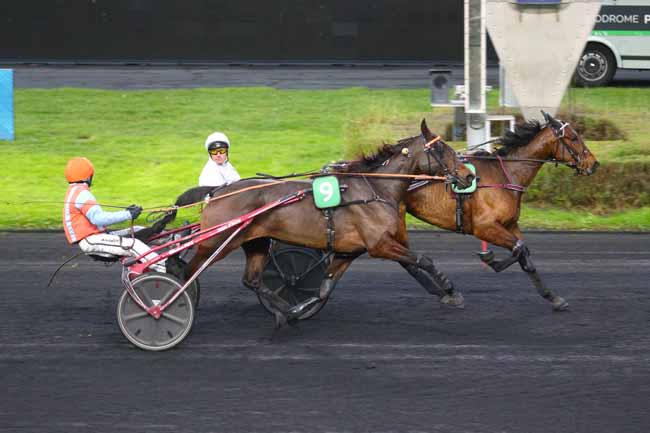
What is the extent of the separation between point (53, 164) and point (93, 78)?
23.9 feet

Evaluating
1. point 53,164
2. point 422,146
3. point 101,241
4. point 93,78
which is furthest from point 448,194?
point 93,78

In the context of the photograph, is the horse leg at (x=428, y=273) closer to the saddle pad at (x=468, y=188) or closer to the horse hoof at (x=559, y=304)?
the saddle pad at (x=468, y=188)

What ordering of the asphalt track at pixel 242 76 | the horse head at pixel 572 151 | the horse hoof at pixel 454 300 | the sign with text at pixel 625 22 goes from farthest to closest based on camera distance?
the asphalt track at pixel 242 76, the sign with text at pixel 625 22, the horse head at pixel 572 151, the horse hoof at pixel 454 300

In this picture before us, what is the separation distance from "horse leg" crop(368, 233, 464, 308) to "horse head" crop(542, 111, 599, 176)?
1653 millimetres

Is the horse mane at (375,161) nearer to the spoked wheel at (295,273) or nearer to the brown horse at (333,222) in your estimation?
the brown horse at (333,222)

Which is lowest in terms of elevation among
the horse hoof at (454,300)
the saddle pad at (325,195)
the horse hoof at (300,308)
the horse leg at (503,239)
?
the horse hoof at (454,300)

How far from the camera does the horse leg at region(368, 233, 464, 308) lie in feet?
26.2

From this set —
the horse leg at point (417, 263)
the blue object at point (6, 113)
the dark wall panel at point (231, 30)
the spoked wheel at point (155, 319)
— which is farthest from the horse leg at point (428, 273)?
the dark wall panel at point (231, 30)

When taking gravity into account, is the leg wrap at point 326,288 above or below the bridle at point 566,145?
below

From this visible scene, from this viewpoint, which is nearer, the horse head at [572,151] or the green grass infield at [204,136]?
the horse head at [572,151]

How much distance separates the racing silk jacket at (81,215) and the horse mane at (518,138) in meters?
3.52

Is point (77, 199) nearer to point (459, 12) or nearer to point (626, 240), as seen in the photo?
point (626, 240)

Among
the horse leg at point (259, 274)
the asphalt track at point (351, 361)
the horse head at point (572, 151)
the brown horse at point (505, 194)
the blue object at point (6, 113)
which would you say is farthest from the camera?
the blue object at point (6, 113)

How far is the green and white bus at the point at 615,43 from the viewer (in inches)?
829
